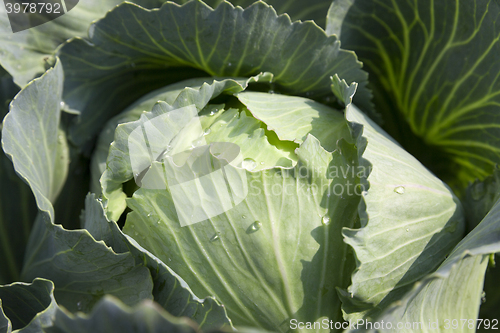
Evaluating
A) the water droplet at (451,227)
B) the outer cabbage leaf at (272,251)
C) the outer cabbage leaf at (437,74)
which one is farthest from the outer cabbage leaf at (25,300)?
the outer cabbage leaf at (437,74)

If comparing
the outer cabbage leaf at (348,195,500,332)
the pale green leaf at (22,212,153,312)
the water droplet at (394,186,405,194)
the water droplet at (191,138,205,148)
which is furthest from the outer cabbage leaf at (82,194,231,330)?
the water droplet at (394,186,405,194)

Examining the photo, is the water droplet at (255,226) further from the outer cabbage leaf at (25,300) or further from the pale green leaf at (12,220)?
the pale green leaf at (12,220)

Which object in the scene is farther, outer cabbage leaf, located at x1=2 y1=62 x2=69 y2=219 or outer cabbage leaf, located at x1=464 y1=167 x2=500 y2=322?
outer cabbage leaf, located at x1=464 y1=167 x2=500 y2=322

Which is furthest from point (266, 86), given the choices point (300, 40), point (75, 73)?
point (75, 73)

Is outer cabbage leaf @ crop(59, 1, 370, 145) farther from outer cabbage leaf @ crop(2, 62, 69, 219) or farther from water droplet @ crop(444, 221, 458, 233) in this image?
water droplet @ crop(444, 221, 458, 233)

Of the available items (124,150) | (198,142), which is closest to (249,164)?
(198,142)

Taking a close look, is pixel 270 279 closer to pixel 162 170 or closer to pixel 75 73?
Answer: pixel 162 170
